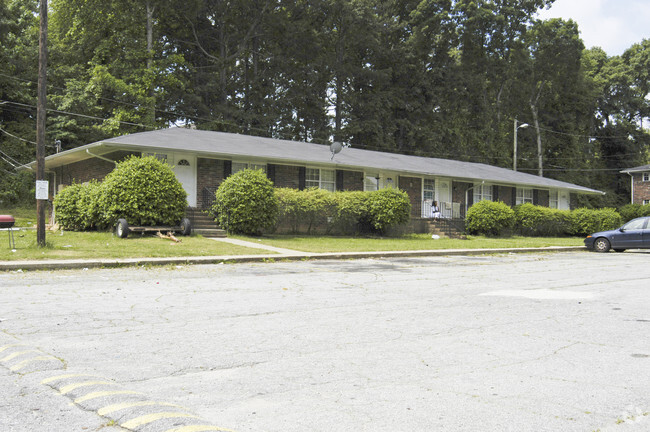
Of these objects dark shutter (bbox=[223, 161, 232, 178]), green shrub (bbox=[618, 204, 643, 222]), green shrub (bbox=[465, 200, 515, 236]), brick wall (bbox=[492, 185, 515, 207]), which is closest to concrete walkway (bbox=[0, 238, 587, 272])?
dark shutter (bbox=[223, 161, 232, 178])

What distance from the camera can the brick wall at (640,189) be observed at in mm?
55581

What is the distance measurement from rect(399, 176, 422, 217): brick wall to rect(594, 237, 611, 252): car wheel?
1052cm

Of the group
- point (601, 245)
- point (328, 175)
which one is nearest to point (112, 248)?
point (328, 175)

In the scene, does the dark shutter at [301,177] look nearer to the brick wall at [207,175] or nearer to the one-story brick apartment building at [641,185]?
the brick wall at [207,175]

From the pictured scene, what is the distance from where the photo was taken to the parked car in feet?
74.0

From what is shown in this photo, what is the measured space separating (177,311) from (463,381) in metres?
4.37

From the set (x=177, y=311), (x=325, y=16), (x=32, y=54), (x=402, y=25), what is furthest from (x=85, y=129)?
(x=177, y=311)

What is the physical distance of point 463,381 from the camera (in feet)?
14.7

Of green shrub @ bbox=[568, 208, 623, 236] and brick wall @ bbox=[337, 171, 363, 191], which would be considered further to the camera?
green shrub @ bbox=[568, 208, 623, 236]

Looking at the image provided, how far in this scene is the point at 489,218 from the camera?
29828 millimetres

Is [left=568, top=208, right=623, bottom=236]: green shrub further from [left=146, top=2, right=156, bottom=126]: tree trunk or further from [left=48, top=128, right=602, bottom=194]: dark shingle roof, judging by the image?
[left=146, top=2, right=156, bottom=126]: tree trunk

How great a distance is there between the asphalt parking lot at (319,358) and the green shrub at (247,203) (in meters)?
11.7

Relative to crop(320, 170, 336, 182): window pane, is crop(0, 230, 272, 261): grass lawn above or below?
below

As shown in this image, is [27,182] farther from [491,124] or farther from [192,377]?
[491,124]
